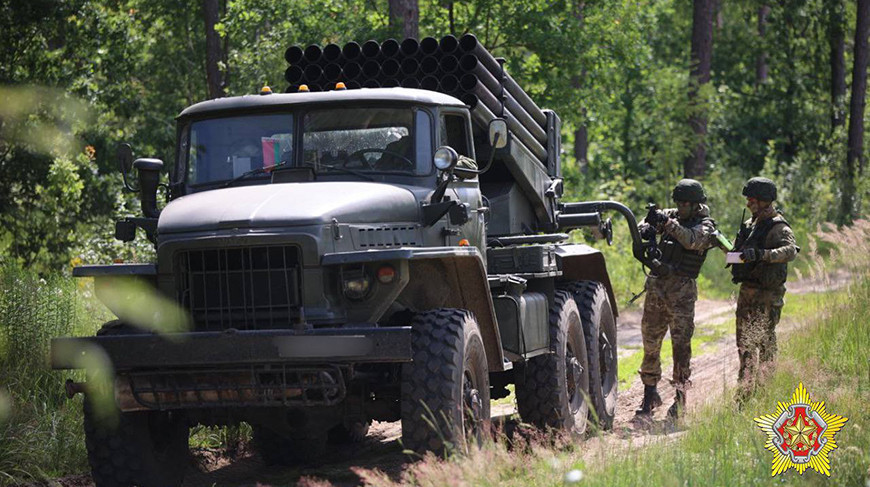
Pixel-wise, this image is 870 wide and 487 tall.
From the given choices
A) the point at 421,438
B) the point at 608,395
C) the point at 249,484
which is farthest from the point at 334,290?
the point at 608,395

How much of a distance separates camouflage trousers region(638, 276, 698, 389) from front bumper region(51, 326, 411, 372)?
462cm

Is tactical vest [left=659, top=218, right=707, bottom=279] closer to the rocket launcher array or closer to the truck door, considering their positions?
the rocket launcher array

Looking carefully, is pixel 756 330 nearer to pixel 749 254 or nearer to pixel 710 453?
pixel 749 254

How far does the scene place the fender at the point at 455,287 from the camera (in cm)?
779

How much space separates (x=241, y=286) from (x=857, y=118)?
23999mm

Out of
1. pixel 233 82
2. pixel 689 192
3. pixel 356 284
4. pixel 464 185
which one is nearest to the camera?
pixel 356 284

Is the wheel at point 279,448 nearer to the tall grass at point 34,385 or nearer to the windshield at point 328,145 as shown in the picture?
the tall grass at point 34,385

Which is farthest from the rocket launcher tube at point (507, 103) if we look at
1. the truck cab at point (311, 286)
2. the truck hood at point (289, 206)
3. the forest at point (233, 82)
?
the forest at point (233, 82)

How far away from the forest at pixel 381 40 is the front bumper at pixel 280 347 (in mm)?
844

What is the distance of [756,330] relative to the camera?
9883 millimetres

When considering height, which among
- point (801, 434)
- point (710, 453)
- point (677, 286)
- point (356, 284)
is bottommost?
point (710, 453)

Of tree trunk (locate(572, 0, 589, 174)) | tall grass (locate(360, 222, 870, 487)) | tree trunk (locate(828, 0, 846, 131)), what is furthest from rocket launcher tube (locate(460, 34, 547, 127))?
tree trunk (locate(828, 0, 846, 131))

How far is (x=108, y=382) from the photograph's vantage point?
7.32m

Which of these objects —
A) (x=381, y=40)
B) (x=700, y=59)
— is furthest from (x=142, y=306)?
(x=700, y=59)
